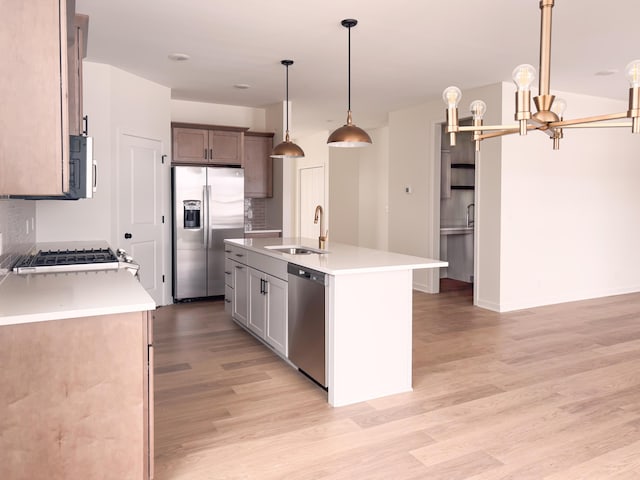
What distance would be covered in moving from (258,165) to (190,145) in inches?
40.4

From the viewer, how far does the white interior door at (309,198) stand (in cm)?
1030

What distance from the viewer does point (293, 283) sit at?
356 cm

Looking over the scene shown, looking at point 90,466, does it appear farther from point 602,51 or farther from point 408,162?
point 408,162

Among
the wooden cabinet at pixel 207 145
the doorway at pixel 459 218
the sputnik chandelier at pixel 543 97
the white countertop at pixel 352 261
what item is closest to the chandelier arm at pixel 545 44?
the sputnik chandelier at pixel 543 97

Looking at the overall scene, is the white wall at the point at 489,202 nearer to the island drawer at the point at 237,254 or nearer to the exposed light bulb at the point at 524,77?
the island drawer at the point at 237,254

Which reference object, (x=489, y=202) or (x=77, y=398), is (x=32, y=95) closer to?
(x=77, y=398)

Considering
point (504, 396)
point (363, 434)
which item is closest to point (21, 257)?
→ point (363, 434)

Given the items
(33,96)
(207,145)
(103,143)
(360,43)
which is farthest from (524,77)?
(207,145)

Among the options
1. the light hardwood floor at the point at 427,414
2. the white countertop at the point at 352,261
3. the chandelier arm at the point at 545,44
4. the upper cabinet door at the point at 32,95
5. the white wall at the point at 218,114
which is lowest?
the light hardwood floor at the point at 427,414

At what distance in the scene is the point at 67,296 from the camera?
2.05 metres

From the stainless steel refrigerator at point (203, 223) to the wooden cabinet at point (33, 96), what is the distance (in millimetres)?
4441

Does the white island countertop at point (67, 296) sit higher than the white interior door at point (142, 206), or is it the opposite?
the white interior door at point (142, 206)

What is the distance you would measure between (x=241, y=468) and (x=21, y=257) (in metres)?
1.99

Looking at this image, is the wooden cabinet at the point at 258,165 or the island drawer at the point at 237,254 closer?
the island drawer at the point at 237,254
